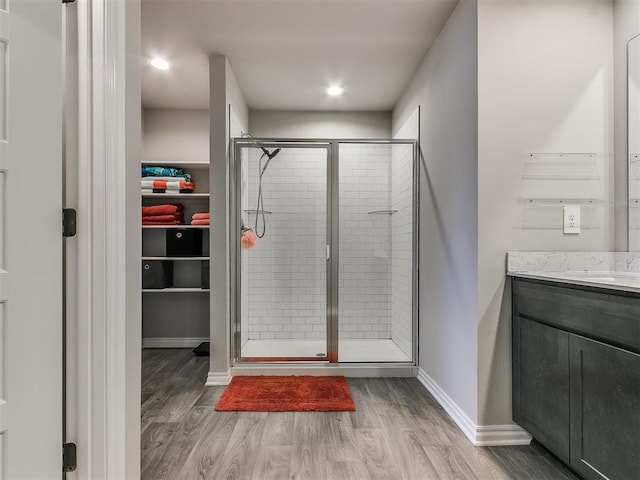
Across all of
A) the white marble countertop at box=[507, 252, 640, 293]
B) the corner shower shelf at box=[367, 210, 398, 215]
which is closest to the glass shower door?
the corner shower shelf at box=[367, 210, 398, 215]

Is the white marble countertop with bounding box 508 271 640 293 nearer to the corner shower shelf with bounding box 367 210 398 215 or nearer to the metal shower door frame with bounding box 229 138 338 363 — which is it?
the corner shower shelf with bounding box 367 210 398 215

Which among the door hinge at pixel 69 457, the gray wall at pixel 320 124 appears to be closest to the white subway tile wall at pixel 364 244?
the gray wall at pixel 320 124

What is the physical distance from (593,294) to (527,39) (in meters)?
1.46

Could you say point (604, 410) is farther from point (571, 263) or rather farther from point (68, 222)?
point (68, 222)

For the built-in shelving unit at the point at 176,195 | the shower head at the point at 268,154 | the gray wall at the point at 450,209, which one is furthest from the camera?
the built-in shelving unit at the point at 176,195

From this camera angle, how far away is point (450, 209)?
2613 millimetres

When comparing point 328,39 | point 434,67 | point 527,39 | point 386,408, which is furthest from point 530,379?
point 328,39

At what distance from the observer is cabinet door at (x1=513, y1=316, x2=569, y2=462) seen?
1.79m

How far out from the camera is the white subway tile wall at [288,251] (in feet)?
11.3

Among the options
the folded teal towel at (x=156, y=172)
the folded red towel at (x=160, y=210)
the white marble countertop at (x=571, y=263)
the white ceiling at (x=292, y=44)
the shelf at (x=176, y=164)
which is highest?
the white ceiling at (x=292, y=44)

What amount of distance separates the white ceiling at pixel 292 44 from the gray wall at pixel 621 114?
91 cm

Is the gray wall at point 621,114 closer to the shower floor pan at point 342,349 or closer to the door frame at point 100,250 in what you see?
the shower floor pan at point 342,349

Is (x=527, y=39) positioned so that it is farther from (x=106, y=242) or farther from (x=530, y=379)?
(x=106, y=242)

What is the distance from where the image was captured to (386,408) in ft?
8.66
